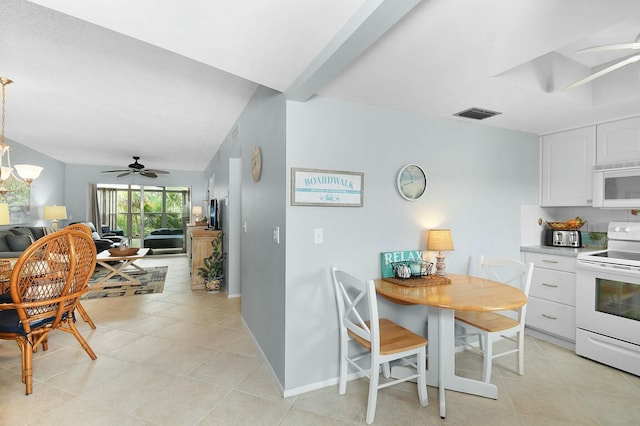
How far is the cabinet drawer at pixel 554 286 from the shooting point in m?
2.81

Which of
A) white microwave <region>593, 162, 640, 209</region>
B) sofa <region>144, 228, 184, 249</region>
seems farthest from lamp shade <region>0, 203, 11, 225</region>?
sofa <region>144, 228, 184, 249</region>

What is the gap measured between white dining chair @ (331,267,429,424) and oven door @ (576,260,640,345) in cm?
169

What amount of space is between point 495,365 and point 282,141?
8.18 feet

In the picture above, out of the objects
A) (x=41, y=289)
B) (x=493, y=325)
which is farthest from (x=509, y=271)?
(x=41, y=289)

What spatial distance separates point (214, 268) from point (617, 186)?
15.9 feet

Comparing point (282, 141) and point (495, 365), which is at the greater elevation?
point (282, 141)

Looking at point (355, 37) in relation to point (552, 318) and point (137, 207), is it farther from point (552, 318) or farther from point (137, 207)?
point (137, 207)

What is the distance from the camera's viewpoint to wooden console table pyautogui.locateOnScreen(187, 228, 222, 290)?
480cm

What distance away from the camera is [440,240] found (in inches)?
99.3

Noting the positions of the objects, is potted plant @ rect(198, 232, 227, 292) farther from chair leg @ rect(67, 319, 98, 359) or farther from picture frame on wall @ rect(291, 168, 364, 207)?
picture frame on wall @ rect(291, 168, 364, 207)

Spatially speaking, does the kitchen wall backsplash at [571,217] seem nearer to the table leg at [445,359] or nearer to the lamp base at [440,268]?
the lamp base at [440,268]

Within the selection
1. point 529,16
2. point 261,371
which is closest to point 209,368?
point 261,371

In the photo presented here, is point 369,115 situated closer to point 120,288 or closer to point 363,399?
point 363,399

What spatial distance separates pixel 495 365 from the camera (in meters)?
2.56
